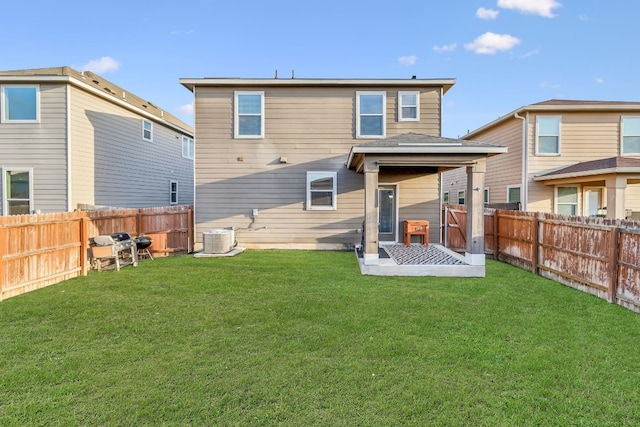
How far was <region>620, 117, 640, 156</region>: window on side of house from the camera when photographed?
1215cm

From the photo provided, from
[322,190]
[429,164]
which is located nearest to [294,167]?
[322,190]

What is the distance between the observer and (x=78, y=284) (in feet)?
21.4

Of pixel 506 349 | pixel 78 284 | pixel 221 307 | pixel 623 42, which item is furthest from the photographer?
pixel 623 42

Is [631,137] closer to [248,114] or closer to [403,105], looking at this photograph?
[403,105]

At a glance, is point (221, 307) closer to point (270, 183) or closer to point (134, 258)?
point (134, 258)

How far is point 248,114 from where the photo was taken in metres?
10.7

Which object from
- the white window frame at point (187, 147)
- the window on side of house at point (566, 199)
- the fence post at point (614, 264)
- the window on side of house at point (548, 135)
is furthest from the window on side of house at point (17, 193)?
the window on side of house at point (566, 199)

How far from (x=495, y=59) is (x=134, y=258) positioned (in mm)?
17091

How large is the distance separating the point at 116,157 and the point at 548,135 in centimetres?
1604

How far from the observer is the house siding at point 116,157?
1055 cm

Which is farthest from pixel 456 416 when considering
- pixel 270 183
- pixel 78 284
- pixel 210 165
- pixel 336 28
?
pixel 336 28

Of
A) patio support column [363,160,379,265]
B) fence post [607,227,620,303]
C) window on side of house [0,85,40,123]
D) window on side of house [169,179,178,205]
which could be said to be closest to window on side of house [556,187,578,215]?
fence post [607,227,620,303]

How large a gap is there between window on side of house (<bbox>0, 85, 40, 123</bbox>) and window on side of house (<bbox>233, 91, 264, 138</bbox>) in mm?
5992

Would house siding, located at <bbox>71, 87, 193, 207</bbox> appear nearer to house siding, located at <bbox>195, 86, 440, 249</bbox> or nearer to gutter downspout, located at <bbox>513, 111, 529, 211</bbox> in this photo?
house siding, located at <bbox>195, 86, 440, 249</bbox>
